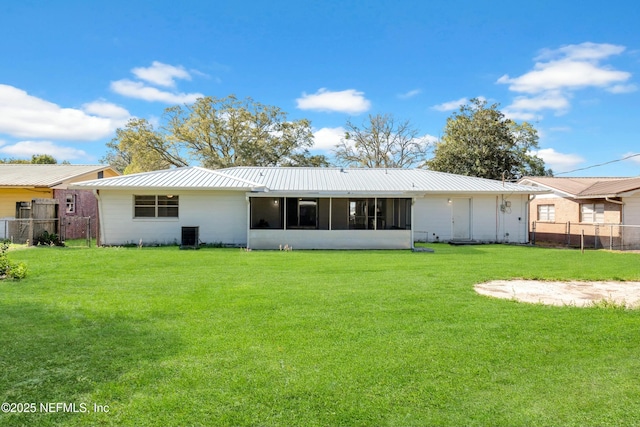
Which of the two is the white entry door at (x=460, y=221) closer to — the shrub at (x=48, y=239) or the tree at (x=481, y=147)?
the tree at (x=481, y=147)

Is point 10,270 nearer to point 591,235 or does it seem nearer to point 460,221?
point 460,221

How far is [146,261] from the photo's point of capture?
34.6ft

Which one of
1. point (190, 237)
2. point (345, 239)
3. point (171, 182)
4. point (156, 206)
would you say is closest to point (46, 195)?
point (156, 206)

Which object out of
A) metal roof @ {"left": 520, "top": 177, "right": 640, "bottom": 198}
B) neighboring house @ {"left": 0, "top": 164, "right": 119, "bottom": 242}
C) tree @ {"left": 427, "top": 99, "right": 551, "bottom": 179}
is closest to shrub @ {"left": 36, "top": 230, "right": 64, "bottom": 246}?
neighboring house @ {"left": 0, "top": 164, "right": 119, "bottom": 242}

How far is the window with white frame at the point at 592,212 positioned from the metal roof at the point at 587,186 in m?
0.61

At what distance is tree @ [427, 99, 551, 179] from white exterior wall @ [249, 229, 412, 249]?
15.8m

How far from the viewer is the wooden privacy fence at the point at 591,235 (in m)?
16.4

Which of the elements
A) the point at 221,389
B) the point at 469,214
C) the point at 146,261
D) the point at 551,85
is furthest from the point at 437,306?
the point at 551,85

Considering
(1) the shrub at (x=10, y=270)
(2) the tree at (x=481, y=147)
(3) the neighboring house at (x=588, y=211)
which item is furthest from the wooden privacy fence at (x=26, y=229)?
(2) the tree at (x=481, y=147)

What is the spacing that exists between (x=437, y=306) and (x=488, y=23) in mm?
15004

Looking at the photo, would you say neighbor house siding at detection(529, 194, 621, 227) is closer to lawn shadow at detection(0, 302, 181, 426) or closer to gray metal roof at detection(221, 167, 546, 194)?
gray metal roof at detection(221, 167, 546, 194)

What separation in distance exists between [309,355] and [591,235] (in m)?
18.5

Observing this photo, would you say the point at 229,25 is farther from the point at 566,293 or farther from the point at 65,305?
the point at 566,293

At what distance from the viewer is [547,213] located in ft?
68.6
